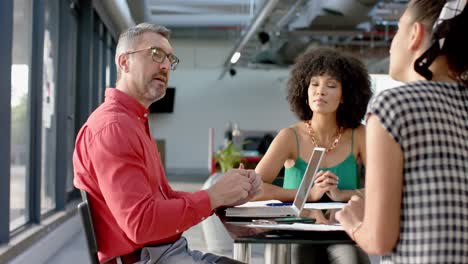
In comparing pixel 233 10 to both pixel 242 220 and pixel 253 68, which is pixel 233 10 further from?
pixel 242 220

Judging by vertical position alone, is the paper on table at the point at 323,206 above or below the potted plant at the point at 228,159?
above

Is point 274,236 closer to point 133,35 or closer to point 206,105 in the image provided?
point 133,35

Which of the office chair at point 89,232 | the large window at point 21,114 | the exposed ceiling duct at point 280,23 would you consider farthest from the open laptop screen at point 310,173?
the exposed ceiling duct at point 280,23

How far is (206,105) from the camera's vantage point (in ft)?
70.0

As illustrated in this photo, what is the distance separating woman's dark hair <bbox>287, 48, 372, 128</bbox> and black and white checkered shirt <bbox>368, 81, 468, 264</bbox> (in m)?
1.71

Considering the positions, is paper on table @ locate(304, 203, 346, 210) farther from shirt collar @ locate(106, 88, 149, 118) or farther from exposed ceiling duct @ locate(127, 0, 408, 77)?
exposed ceiling duct @ locate(127, 0, 408, 77)

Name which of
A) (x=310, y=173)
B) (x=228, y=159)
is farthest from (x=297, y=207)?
(x=228, y=159)

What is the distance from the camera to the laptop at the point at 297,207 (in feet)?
7.19

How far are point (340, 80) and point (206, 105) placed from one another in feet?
60.2

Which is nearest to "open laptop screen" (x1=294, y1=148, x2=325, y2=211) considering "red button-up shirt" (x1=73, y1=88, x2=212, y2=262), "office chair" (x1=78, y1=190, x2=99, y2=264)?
"red button-up shirt" (x1=73, y1=88, x2=212, y2=262)

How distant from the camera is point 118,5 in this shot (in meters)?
9.59

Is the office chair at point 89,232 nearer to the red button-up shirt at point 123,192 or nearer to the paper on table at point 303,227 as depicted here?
the red button-up shirt at point 123,192

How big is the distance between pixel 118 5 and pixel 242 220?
310 inches

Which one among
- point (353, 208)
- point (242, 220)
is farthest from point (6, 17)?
point (353, 208)
